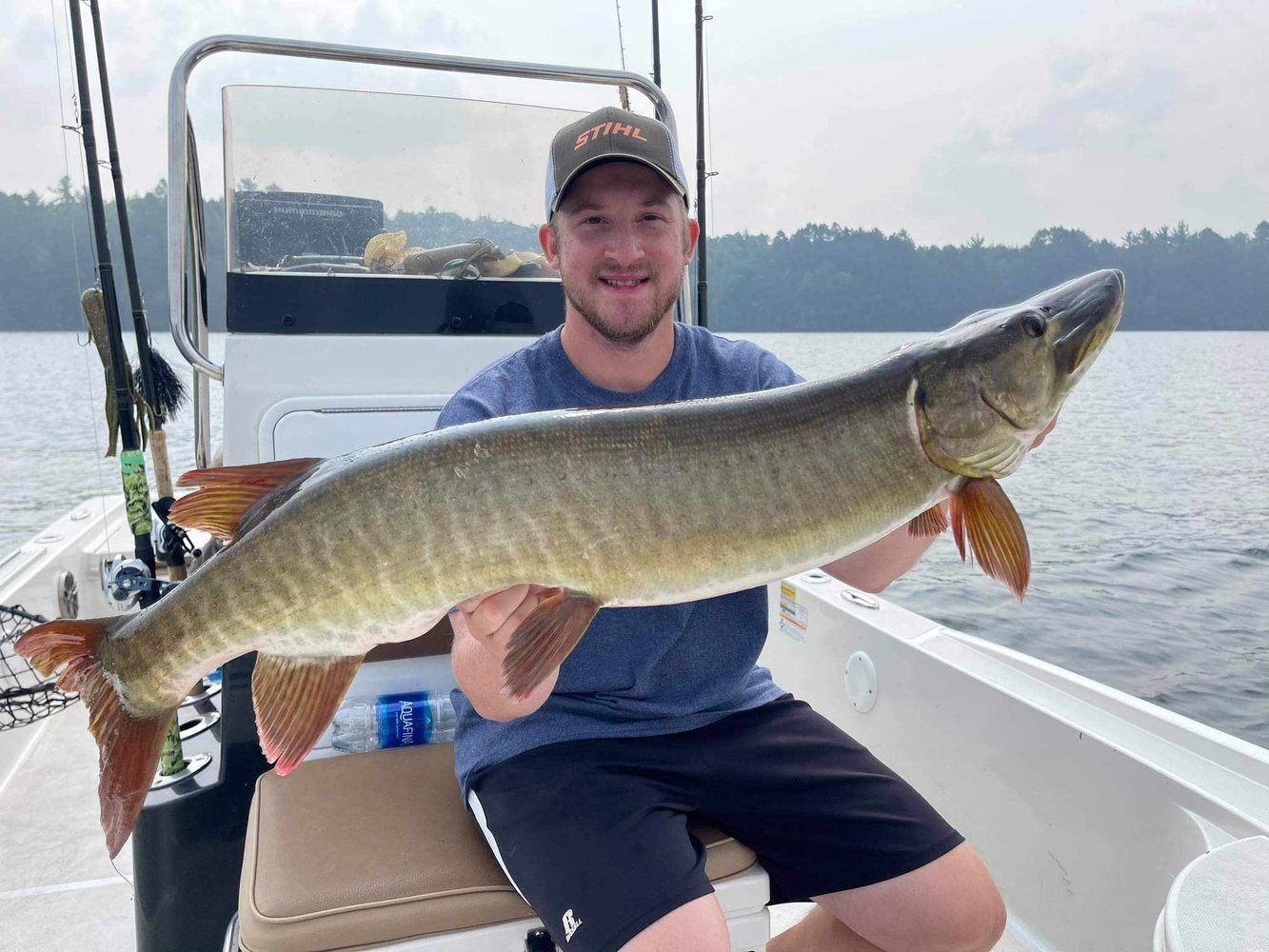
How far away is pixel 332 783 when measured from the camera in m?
2.23

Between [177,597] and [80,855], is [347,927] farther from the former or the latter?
[80,855]

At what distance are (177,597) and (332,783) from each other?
81 centimetres

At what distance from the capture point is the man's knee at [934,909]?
192cm

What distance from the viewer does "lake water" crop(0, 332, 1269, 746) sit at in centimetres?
701

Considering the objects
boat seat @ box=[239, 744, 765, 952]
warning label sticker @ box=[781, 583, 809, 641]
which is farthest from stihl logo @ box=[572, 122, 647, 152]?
warning label sticker @ box=[781, 583, 809, 641]

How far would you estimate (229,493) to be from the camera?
1.75 metres

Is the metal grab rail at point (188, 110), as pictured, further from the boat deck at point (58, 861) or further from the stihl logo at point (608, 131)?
the boat deck at point (58, 861)

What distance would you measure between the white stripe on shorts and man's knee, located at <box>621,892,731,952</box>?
25 centimetres

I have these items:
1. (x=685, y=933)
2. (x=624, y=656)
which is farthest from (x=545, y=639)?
(x=685, y=933)

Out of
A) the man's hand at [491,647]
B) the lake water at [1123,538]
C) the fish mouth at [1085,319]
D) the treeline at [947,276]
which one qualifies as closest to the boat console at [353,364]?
the man's hand at [491,647]

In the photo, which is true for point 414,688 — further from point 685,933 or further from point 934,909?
point 934,909

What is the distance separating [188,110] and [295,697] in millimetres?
2114

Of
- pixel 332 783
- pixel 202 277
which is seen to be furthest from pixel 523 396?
pixel 202 277

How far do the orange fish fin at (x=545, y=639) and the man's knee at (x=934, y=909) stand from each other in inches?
35.4
